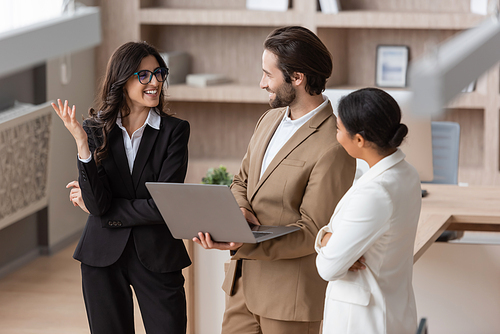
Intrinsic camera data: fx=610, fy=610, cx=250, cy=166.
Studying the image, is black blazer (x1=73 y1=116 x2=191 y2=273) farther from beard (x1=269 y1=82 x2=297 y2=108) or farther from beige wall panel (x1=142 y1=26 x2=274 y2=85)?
beige wall panel (x1=142 y1=26 x2=274 y2=85)

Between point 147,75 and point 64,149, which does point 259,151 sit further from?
point 64,149

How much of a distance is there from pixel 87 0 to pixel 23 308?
226 centimetres

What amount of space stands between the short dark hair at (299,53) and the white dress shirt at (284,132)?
0.25ft

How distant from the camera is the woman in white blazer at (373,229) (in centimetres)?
140

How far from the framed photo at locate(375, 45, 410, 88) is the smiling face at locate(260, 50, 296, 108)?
292 cm

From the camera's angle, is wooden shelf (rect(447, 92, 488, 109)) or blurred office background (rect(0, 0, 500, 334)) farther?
wooden shelf (rect(447, 92, 488, 109))

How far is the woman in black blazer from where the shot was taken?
1804 millimetres

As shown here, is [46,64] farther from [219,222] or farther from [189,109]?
[219,222]

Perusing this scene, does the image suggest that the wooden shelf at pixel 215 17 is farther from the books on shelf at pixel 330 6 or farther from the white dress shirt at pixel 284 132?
the white dress shirt at pixel 284 132

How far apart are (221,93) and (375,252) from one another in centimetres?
312

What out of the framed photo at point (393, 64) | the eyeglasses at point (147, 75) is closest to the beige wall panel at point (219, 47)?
the framed photo at point (393, 64)

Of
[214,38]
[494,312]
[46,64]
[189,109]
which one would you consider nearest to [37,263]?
[46,64]

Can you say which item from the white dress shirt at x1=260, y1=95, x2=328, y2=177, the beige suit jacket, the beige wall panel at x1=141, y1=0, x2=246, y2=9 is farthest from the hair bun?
the beige wall panel at x1=141, y1=0, x2=246, y2=9

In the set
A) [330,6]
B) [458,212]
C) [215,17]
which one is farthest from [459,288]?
[215,17]
